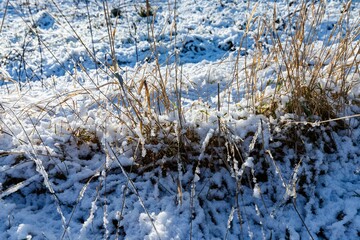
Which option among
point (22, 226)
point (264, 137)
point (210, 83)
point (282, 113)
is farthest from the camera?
point (210, 83)

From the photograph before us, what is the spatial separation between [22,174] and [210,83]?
1409 millimetres

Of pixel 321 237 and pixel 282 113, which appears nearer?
pixel 321 237

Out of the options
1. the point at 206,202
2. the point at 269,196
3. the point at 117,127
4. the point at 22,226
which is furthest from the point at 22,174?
the point at 269,196

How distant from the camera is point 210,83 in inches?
99.1

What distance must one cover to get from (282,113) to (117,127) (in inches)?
34.1

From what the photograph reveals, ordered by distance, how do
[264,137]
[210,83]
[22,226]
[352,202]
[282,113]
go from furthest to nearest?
[210,83], [282,113], [264,137], [352,202], [22,226]

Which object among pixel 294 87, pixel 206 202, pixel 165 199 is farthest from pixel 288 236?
pixel 294 87

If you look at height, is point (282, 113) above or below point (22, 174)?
above

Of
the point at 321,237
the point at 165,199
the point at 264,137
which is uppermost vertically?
the point at 264,137

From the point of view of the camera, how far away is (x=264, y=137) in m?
1.71

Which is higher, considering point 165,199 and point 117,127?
point 117,127

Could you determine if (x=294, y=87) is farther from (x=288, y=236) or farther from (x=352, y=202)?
(x=288, y=236)

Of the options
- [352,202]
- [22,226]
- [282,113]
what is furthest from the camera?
[282,113]

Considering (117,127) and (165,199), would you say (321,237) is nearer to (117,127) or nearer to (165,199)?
(165,199)
